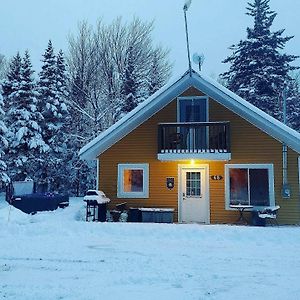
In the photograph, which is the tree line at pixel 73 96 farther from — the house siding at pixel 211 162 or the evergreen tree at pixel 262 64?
the house siding at pixel 211 162

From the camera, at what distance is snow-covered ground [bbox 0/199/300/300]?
5.24 m

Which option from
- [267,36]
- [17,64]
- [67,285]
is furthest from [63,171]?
[67,285]

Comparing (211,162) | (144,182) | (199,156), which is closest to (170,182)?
(144,182)

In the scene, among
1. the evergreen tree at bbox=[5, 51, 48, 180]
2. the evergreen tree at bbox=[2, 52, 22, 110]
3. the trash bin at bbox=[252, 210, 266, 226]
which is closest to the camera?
the trash bin at bbox=[252, 210, 266, 226]

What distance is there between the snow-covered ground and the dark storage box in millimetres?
2101

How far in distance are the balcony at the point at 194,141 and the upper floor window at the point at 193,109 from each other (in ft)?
2.22

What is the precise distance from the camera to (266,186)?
43.7ft

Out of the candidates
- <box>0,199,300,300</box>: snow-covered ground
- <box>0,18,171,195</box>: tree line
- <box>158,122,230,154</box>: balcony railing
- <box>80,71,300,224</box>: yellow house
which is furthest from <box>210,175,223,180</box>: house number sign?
<box>0,18,171,195</box>: tree line

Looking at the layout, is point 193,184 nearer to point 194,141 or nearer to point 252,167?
point 194,141

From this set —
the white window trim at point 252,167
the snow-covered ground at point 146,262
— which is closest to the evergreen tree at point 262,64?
the white window trim at point 252,167

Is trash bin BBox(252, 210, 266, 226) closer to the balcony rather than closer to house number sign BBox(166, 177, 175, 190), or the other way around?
the balcony

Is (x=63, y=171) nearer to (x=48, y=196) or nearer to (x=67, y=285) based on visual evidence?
(x=48, y=196)

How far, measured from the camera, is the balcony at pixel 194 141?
13281 millimetres

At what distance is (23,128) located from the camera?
23625 mm
